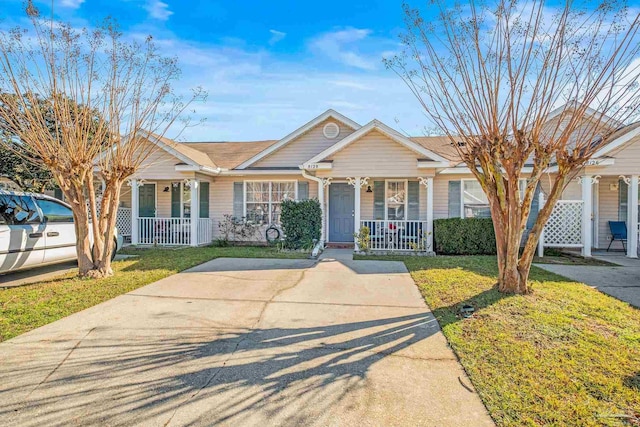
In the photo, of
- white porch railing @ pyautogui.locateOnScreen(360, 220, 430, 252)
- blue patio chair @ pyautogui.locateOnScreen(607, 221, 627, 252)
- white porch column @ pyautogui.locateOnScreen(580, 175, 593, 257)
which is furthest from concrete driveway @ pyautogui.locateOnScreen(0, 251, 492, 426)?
blue patio chair @ pyautogui.locateOnScreen(607, 221, 627, 252)

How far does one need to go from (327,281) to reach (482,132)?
400 centimetres

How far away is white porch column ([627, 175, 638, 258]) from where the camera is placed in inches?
415

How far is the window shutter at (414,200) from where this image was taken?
529 inches

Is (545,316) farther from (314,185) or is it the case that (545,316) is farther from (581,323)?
(314,185)

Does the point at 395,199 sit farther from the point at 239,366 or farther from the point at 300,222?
the point at 239,366

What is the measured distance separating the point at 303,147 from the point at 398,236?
531 centimetres

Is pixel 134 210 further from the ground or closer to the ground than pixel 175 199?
closer to the ground

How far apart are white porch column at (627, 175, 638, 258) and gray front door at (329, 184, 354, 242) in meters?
8.76

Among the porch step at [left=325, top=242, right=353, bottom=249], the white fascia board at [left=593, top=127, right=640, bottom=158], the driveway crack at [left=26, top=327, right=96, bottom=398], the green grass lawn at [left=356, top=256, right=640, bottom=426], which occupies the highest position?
the white fascia board at [left=593, top=127, right=640, bottom=158]

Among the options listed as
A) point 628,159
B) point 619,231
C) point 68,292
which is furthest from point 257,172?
point 619,231

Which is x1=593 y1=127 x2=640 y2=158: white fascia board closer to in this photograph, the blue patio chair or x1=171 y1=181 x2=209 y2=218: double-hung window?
the blue patio chair

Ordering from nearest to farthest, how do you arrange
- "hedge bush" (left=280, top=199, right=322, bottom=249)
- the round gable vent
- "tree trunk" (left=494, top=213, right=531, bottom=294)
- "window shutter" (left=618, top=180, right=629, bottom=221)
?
"tree trunk" (left=494, top=213, right=531, bottom=294) → "hedge bush" (left=280, top=199, right=322, bottom=249) → "window shutter" (left=618, top=180, right=629, bottom=221) → the round gable vent

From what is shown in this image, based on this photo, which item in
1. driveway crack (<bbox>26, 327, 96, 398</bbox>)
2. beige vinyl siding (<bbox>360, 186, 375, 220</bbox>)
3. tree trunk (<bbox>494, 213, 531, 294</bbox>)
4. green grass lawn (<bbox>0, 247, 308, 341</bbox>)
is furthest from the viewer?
beige vinyl siding (<bbox>360, 186, 375, 220</bbox>)

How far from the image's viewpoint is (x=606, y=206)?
12.5 meters
